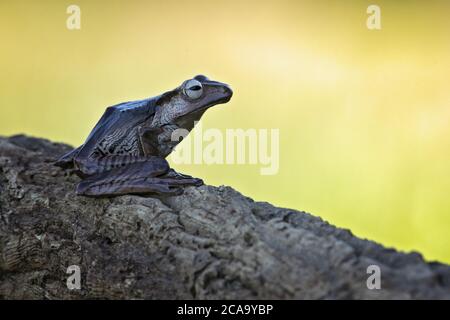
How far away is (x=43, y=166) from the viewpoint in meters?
4.82

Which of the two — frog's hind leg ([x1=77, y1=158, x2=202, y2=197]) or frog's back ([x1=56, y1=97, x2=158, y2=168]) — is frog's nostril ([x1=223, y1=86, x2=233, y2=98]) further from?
frog's hind leg ([x1=77, y1=158, x2=202, y2=197])

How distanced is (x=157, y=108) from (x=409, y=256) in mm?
2145

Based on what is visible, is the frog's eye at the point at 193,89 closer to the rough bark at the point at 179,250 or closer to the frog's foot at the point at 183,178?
the frog's foot at the point at 183,178

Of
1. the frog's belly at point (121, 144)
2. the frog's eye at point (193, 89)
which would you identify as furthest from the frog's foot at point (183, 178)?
the frog's eye at point (193, 89)

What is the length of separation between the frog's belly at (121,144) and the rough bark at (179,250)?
39 cm

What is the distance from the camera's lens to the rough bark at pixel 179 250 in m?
3.16

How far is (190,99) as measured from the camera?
4391 millimetres

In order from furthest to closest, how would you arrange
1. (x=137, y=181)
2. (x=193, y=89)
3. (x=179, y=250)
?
(x=193, y=89) < (x=137, y=181) < (x=179, y=250)

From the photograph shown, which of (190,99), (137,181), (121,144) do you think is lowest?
(137,181)

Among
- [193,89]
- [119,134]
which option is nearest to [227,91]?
[193,89]

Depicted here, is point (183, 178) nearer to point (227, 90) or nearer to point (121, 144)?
point (121, 144)

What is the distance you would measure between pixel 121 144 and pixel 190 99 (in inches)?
23.9

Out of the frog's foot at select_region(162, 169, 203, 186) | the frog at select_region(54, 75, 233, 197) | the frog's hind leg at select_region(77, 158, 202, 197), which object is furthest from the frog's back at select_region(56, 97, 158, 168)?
the frog's foot at select_region(162, 169, 203, 186)
